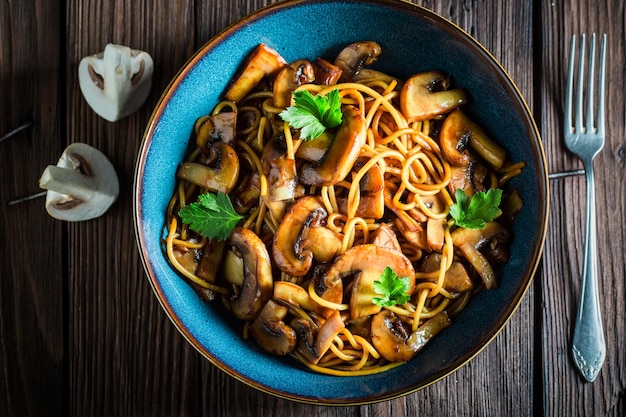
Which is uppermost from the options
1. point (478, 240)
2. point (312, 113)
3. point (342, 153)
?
point (312, 113)

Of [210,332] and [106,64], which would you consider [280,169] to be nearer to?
[210,332]

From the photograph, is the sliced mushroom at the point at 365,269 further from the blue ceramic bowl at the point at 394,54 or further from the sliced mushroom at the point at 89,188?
the sliced mushroom at the point at 89,188

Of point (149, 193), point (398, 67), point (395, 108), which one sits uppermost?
point (398, 67)

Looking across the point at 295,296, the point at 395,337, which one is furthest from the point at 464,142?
the point at 295,296

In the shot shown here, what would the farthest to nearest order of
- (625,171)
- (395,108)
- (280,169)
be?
(625,171)
(395,108)
(280,169)

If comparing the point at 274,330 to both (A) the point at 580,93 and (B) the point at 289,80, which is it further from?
(A) the point at 580,93

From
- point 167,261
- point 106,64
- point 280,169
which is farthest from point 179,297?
point 106,64

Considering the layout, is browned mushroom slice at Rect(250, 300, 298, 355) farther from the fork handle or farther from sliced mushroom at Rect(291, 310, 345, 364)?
the fork handle

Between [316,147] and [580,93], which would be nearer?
[316,147]
